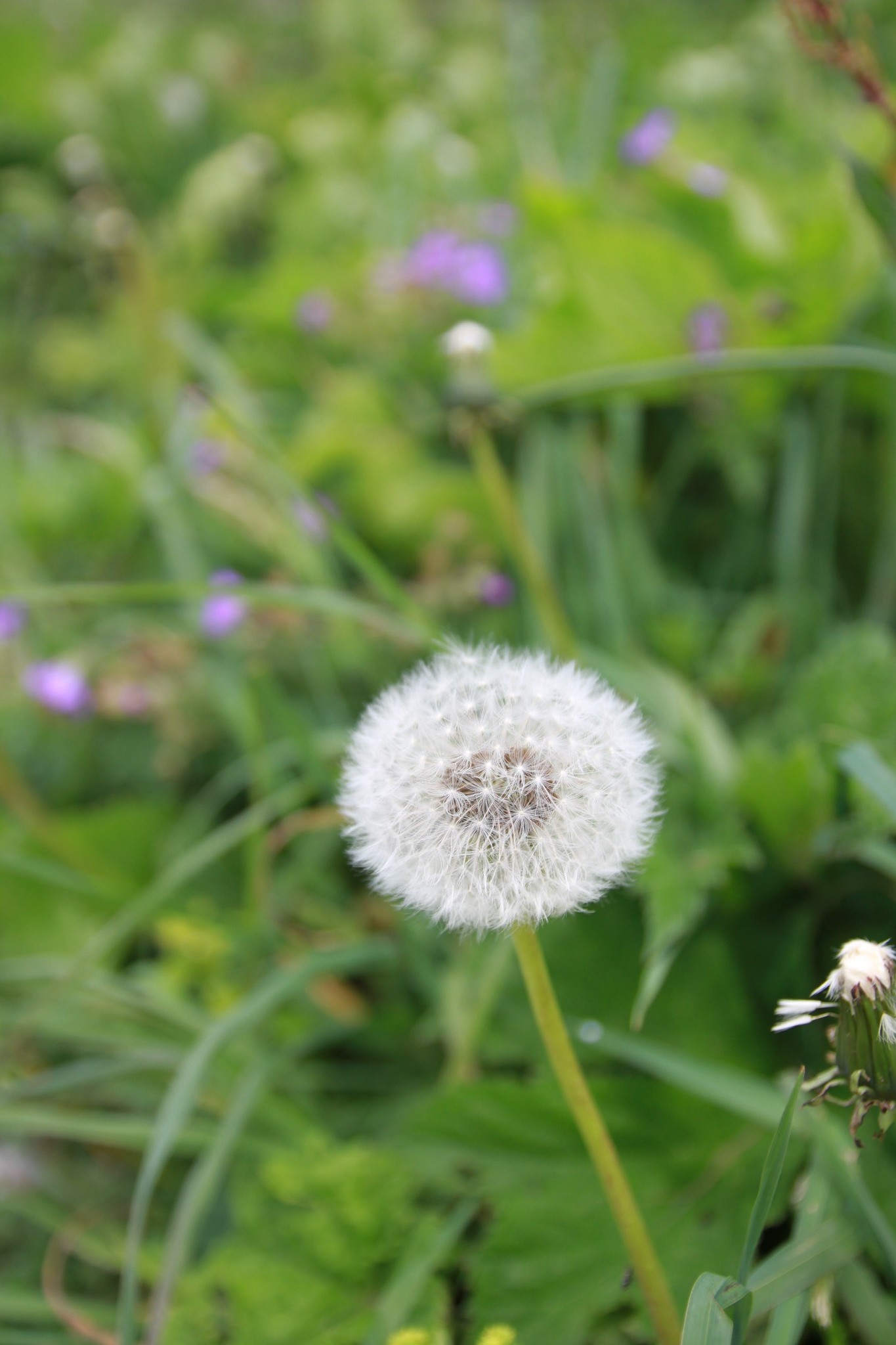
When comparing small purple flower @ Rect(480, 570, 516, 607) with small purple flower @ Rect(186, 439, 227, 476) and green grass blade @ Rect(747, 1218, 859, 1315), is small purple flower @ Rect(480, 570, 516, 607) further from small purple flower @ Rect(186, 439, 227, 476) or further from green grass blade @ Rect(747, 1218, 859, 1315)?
green grass blade @ Rect(747, 1218, 859, 1315)

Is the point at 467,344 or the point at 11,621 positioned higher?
the point at 11,621

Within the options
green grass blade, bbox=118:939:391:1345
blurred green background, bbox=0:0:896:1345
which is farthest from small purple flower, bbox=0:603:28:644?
green grass blade, bbox=118:939:391:1345

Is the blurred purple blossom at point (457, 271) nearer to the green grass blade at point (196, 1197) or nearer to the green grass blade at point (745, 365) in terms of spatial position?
the green grass blade at point (745, 365)

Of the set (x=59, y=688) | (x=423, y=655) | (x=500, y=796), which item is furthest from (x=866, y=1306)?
(x=59, y=688)

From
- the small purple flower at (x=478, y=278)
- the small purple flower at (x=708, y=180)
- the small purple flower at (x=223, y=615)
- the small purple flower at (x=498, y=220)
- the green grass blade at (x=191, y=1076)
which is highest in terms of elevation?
the small purple flower at (x=498, y=220)

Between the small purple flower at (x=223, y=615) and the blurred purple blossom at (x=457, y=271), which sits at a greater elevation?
the blurred purple blossom at (x=457, y=271)

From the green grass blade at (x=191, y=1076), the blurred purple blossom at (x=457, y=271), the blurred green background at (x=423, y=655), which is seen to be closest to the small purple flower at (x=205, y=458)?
the blurred green background at (x=423, y=655)

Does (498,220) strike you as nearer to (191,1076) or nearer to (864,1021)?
(191,1076)
